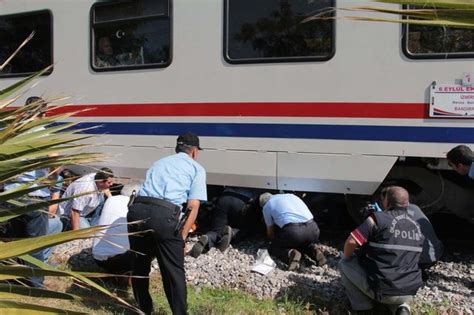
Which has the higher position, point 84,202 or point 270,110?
point 270,110

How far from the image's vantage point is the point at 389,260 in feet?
13.0

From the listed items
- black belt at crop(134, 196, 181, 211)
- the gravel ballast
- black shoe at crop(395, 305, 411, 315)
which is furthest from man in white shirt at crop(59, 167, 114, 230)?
black shoe at crop(395, 305, 411, 315)

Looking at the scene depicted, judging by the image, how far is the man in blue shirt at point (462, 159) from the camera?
455cm

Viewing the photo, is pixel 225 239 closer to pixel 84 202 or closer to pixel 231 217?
pixel 231 217

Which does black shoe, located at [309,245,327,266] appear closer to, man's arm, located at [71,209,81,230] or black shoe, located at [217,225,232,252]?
black shoe, located at [217,225,232,252]

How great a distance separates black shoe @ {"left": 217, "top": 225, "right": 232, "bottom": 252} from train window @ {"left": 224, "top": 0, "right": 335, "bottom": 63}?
5.73 feet

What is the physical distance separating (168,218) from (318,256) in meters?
1.79

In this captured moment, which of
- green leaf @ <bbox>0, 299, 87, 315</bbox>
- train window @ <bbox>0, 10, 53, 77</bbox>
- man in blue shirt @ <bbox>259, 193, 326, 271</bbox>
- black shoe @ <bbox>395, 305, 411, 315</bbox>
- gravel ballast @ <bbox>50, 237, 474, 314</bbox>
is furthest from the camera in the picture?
train window @ <bbox>0, 10, 53, 77</bbox>

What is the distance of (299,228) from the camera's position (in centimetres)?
528

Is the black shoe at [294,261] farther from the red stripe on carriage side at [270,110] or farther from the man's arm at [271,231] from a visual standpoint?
the red stripe on carriage side at [270,110]

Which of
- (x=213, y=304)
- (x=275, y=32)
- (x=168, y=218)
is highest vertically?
(x=275, y=32)

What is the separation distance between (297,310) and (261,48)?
2622mm

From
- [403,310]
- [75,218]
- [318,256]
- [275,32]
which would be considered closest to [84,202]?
[75,218]

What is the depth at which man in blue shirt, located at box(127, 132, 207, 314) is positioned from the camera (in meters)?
4.02
